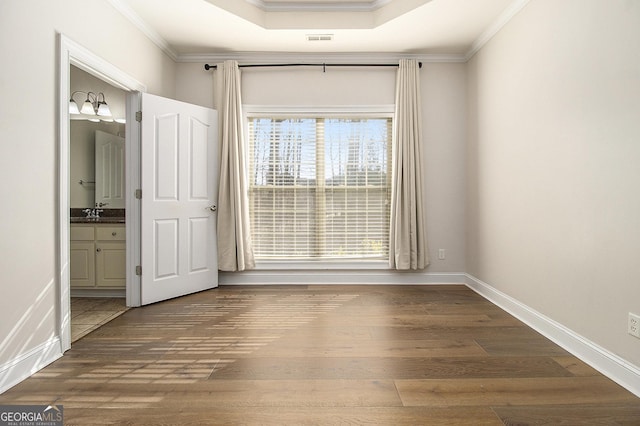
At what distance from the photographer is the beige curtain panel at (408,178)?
4.14 m

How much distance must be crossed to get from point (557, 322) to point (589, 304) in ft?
1.25

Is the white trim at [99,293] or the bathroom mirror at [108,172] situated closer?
the white trim at [99,293]

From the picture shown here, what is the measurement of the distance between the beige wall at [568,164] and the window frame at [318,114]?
121 cm

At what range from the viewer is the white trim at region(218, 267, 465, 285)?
430 cm

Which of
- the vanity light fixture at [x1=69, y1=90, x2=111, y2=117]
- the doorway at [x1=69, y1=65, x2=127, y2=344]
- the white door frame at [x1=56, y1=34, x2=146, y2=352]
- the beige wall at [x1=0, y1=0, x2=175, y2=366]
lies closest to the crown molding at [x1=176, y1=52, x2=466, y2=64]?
the vanity light fixture at [x1=69, y1=90, x2=111, y2=117]

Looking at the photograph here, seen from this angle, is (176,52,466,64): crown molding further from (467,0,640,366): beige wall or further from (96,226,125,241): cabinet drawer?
(96,226,125,241): cabinet drawer

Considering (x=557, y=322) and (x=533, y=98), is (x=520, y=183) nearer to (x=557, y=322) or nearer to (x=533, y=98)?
(x=533, y=98)

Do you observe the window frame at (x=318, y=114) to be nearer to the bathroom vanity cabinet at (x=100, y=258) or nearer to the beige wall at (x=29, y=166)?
the bathroom vanity cabinet at (x=100, y=258)

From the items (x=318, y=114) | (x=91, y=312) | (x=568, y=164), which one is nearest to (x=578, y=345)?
(x=568, y=164)

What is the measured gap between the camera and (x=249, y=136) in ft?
14.2

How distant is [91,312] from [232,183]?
1.90 m

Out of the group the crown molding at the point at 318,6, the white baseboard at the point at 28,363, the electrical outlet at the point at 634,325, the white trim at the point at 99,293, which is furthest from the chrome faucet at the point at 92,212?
the electrical outlet at the point at 634,325

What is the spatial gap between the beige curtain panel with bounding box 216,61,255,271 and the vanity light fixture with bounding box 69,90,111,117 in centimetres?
138

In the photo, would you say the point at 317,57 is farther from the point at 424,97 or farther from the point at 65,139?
the point at 65,139
